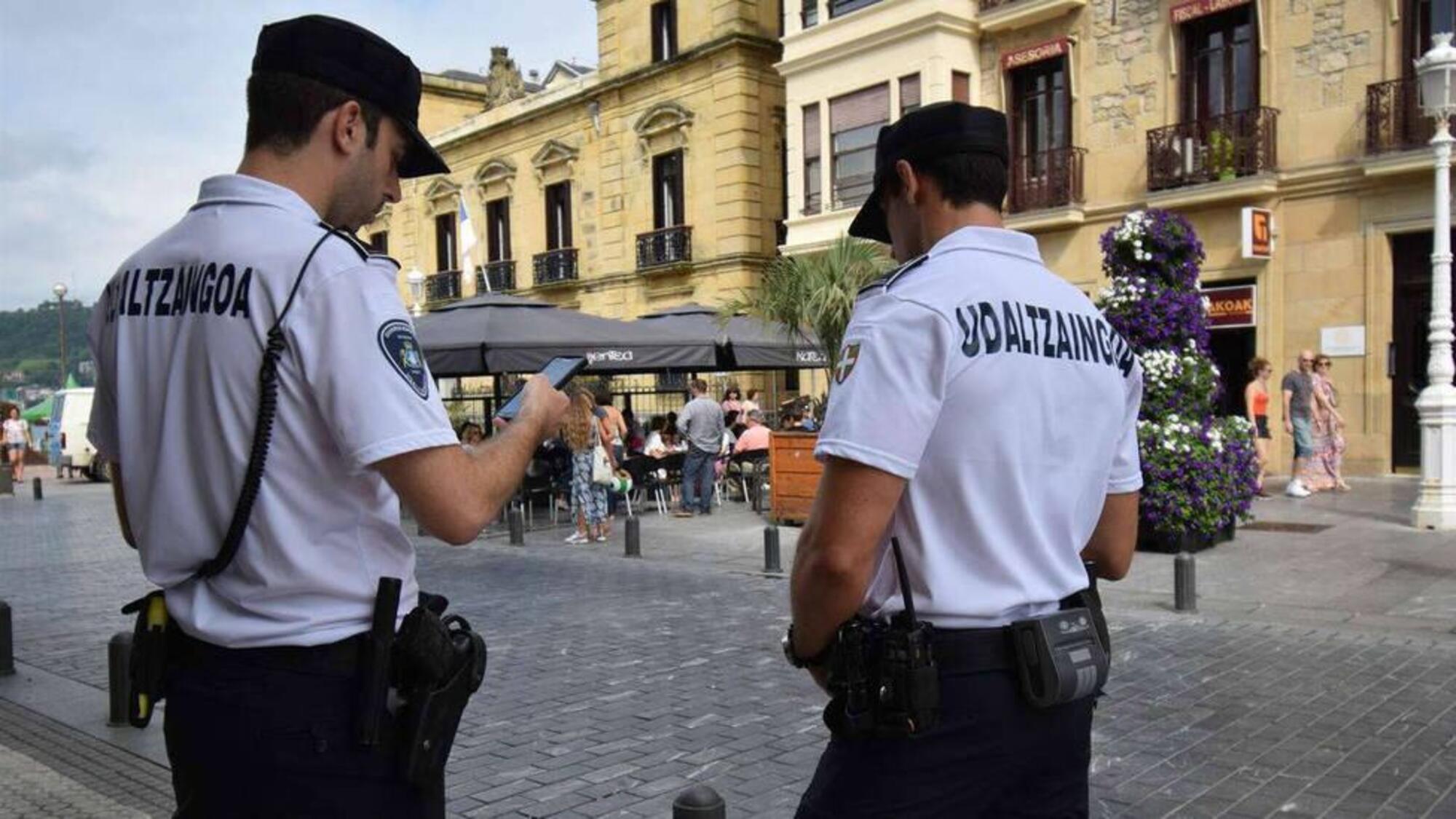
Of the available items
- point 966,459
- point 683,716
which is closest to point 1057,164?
point 683,716

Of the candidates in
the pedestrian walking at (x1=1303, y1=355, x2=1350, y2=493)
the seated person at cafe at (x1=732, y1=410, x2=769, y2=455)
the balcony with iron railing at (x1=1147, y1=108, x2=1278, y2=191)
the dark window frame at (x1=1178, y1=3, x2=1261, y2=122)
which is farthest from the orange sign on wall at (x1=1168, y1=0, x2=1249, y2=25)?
the seated person at cafe at (x1=732, y1=410, x2=769, y2=455)

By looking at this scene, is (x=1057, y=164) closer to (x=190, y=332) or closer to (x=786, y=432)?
(x=786, y=432)

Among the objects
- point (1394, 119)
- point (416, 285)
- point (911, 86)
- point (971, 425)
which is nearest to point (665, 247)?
point (416, 285)

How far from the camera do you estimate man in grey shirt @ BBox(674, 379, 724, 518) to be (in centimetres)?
1470

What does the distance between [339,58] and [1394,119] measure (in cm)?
1730

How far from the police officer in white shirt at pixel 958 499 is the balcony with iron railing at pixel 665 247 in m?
25.3

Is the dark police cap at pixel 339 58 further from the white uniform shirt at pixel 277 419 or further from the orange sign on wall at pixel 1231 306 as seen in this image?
the orange sign on wall at pixel 1231 306

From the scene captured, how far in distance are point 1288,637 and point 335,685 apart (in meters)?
6.64

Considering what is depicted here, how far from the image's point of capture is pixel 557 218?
31.8m

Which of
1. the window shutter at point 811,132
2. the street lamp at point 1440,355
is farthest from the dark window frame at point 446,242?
the street lamp at point 1440,355

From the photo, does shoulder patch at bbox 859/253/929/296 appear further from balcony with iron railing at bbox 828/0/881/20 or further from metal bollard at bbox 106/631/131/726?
balcony with iron railing at bbox 828/0/881/20

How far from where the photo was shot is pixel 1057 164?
19.8 m

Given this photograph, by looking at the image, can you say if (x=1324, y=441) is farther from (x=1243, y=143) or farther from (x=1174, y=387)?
(x=1174, y=387)

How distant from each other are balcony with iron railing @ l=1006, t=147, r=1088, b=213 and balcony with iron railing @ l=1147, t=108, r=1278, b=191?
1.33 m
